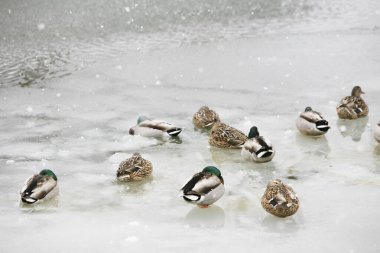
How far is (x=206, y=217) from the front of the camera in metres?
5.58

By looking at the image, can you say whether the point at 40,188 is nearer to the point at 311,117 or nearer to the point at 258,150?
the point at 258,150

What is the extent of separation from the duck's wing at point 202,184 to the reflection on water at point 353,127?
2582 mm

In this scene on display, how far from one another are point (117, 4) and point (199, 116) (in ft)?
32.9

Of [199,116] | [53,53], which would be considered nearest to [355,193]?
[199,116]

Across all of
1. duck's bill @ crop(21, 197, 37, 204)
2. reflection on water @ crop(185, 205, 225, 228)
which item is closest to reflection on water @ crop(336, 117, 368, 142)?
reflection on water @ crop(185, 205, 225, 228)

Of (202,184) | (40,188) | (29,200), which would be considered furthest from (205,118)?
(29,200)

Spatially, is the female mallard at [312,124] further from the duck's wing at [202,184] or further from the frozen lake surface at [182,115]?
the duck's wing at [202,184]

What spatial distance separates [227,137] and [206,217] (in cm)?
190

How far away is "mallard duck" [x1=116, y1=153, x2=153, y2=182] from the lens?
639 centimetres

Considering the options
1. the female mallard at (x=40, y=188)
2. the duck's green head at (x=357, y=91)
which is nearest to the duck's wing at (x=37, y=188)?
the female mallard at (x=40, y=188)

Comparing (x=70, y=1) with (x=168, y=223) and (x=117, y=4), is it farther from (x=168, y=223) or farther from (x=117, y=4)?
(x=168, y=223)

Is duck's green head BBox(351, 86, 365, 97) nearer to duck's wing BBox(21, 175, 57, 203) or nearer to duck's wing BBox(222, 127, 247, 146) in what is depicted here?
duck's wing BBox(222, 127, 247, 146)

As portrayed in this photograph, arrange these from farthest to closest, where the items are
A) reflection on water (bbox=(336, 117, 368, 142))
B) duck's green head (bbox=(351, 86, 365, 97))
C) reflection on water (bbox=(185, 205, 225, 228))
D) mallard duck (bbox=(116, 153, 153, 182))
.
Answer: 1. duck's green head (bbox=(351, 86, 365, 97))
2. reflection on water (bbox=(336, 117, 368, 142))
3. mallard duck (bbox=(116, 153, 153, 182))
4. reflection on water (bbox=(185, 205, 225, 228))

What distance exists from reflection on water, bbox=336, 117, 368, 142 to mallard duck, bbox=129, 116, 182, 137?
2.22m
